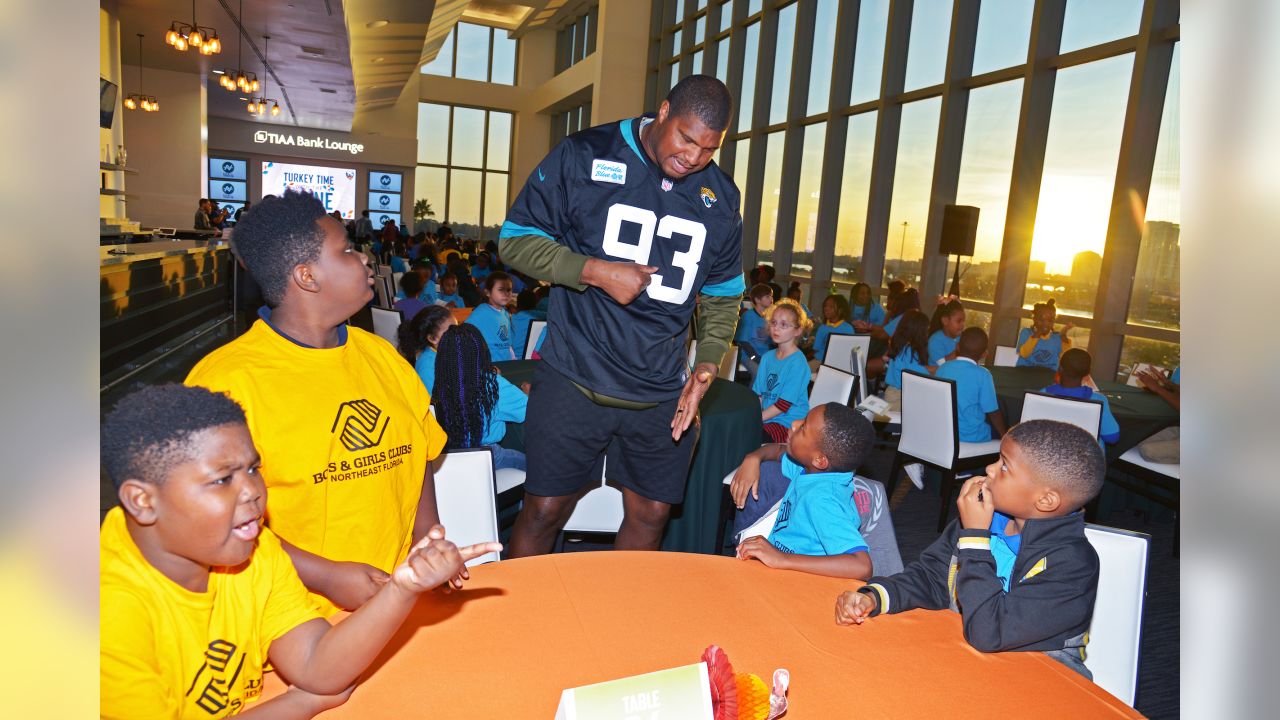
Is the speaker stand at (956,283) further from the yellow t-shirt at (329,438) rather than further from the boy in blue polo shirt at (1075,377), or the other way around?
the yellow t-shirt at (329,438)

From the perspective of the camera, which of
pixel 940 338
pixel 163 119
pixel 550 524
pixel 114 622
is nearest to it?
pixel 114 622

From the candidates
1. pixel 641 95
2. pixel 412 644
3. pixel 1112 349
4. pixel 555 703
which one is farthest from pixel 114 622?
pixel 641 95

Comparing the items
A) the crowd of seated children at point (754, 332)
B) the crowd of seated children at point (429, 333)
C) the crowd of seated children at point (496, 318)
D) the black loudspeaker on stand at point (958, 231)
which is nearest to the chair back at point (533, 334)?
the crowd of seated children at point (496, 318)

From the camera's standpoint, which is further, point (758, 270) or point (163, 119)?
point (163, 119)

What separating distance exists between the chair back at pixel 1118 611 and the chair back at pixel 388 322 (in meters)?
4.62

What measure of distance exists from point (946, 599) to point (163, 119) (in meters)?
16.5

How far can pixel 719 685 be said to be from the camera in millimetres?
1000

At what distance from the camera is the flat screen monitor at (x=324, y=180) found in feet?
70.3

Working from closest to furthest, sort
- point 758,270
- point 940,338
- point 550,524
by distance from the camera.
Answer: point 550,524 < point 940,338 < point 758,270

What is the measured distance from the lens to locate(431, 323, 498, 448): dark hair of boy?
312cm

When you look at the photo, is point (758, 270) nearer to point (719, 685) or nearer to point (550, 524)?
point (550, 524)

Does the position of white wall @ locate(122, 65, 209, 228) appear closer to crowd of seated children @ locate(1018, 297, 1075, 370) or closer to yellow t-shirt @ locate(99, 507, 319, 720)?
crowd of seated children @ locate(1018, 297, 1075, 370)

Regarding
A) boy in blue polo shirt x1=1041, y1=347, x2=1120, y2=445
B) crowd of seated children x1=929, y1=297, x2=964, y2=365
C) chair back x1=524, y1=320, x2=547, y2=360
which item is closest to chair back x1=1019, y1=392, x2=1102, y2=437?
boy in blue polo shirt x1=1041, y1=347, x2=1120, y2=445

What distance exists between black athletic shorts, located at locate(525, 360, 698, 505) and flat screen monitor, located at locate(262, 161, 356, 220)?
2112 centimetres
